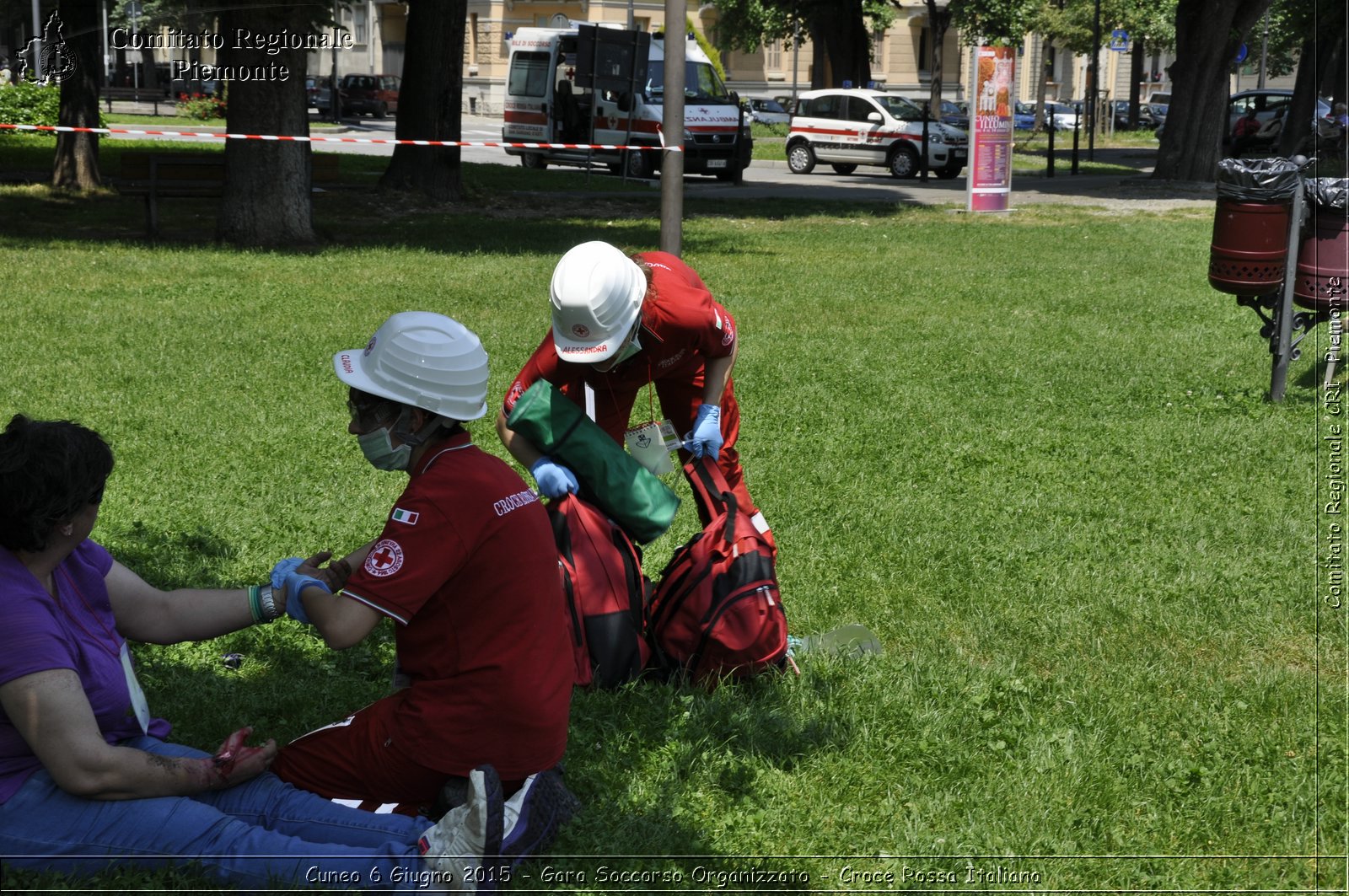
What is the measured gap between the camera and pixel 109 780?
9.86 feet

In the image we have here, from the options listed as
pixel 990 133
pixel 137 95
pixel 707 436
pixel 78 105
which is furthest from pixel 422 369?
pixel 137 95

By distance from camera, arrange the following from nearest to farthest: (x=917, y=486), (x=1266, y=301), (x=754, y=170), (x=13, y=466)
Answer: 1. (x=13, y=466)
2. (x=917, y=486)
3. (x=1266, y=301)
4. (x=754, y=170)

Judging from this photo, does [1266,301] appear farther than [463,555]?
Yes

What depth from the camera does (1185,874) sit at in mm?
3314

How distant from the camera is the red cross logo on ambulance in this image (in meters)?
2.96

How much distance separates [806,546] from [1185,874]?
2.57 meters

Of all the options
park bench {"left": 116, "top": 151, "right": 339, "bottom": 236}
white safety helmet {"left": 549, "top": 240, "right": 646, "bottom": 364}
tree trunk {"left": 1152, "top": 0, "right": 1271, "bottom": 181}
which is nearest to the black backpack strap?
white safety helmet {"left": 549, "top": 240, "right": 646, "bottom": 364}

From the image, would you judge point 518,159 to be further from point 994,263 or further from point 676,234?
point 676,234

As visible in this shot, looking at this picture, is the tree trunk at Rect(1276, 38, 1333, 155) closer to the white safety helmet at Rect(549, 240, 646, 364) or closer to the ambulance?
the ambulance

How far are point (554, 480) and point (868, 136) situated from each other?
26.2 metres

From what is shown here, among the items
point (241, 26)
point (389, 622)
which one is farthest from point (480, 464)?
point (241, 26)

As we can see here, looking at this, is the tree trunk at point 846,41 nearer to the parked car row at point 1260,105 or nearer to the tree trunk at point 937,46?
the tree trunk at point 937,46

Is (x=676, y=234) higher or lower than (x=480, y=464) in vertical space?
higher

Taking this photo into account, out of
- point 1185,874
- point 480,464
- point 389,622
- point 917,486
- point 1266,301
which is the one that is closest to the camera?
point 480,464
